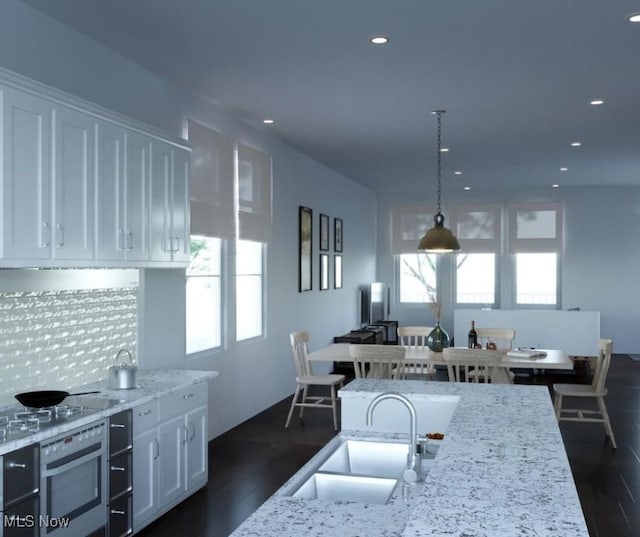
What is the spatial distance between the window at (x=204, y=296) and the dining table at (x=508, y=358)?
3.18 ft

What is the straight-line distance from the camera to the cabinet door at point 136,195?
418cm

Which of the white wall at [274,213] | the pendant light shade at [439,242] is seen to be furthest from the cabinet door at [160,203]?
the pendant light shade at [439,242]

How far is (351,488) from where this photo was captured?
A: 2.56 meters

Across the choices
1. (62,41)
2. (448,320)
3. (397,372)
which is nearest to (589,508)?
(397,372)

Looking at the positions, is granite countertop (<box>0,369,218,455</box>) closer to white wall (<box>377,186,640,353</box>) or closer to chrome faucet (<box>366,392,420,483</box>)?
chrome faucet (<box>366,392,420,483</box>)

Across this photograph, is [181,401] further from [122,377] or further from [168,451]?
[122,377]

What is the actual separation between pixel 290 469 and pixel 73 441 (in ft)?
7.93

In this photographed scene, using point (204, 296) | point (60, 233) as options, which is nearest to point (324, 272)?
point (204, 296)

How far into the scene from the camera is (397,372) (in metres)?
6.45

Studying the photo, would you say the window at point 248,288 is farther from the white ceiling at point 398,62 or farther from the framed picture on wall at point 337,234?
the framed picture on wall at point 337,234

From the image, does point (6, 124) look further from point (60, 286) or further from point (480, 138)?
point (480, 138)

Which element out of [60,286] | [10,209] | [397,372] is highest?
[10,209]

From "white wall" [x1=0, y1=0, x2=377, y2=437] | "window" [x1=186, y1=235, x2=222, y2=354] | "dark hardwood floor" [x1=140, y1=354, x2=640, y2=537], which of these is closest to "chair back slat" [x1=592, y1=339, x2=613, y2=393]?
"dark hardwood floor" [x1=140, y1=354, x2=640, y2=537]

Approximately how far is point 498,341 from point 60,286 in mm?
5955
